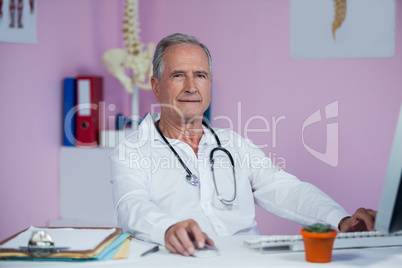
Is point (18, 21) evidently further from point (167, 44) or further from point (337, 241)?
point (337, 241)

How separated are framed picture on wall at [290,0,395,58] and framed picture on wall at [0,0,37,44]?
58.2 inches

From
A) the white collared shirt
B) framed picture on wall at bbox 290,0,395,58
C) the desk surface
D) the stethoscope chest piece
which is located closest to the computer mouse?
the desk surface

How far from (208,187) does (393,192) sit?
2.95 ft

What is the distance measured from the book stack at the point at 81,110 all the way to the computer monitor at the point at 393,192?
7.37 feet

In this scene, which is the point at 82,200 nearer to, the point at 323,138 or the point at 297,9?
the point at 323,138

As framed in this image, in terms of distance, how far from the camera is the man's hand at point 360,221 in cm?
148

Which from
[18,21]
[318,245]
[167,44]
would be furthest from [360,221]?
[18,21]

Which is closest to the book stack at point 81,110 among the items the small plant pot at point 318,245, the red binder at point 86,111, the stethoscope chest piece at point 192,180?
the red binder at point 86,111

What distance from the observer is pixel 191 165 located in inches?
77.7

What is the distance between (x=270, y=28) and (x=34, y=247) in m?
2.35

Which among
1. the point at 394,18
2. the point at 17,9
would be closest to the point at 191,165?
the point at 17,9

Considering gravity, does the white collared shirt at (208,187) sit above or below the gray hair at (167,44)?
below

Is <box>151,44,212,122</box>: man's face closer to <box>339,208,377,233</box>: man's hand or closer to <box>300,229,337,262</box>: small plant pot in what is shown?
<box>339,208,377,233</box>: man's hand

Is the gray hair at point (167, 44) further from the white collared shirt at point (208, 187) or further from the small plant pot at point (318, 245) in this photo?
the small plant pot at point (318, 245)
